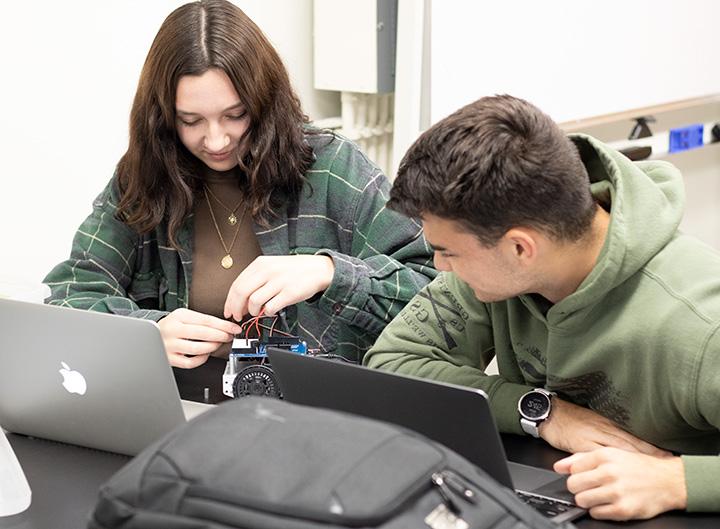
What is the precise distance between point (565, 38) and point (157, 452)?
2.50 meters

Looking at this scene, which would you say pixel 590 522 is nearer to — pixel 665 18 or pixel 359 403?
pixel 359 403

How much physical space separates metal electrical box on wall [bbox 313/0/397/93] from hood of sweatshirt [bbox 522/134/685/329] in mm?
1403

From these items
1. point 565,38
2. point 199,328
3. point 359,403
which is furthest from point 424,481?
point 565,38

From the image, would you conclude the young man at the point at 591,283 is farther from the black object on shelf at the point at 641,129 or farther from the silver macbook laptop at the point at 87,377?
the black object on shelf at the point at 641,129

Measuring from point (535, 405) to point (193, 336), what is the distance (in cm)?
52

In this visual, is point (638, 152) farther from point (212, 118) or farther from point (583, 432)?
point (583, 432)

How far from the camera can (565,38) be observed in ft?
10.3

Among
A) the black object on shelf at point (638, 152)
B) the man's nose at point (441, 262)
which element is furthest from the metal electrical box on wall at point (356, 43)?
the man's nose at point (441, 262)

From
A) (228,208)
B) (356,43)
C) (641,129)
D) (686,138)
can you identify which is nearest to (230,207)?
(228,208)

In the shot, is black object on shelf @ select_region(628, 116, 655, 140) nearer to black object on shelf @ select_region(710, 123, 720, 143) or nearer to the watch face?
black object on shelf @ select_region(710, 123, 720, 143)

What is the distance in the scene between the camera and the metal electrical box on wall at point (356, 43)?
2.81 meters

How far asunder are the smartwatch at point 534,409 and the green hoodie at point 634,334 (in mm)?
14

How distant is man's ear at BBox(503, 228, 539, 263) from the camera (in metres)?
1.36

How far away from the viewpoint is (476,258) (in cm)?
139
